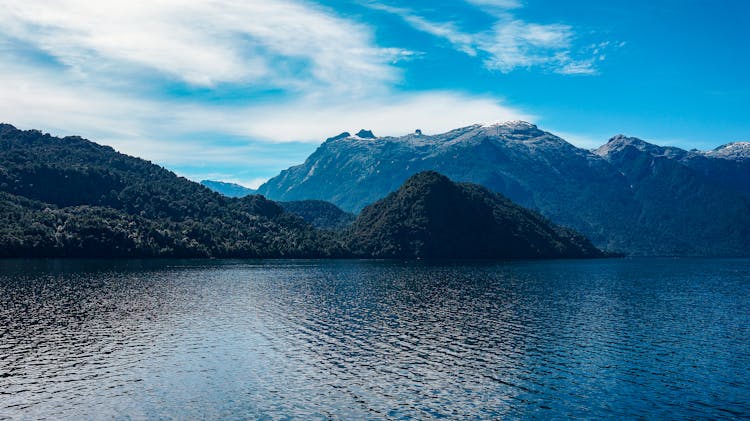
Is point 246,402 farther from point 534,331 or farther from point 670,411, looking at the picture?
point 534,331

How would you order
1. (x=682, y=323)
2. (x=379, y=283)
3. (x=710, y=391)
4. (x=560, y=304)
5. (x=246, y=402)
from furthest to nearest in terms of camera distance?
(x=379, y=283), (x=560, y=304), (x=682, y=323), (x=710, y=391), (x=246, y=402)

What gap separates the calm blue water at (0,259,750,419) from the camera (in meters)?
56.5

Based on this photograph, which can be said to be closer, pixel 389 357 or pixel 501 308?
pixel 389 357

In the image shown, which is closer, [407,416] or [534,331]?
[407,416]

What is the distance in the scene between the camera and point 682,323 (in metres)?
107

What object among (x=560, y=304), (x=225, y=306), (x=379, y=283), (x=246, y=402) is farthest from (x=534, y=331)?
(x=379, y=283)

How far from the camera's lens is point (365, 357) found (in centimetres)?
7738

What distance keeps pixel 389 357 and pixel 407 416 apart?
2463cm

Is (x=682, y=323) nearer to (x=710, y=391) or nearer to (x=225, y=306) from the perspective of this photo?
(x=710, y=391)

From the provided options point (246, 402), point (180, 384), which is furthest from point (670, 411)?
point (180, 384)

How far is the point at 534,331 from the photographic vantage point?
97875 millimetres

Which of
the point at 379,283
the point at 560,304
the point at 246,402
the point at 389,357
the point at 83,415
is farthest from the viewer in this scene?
the point at 379,283

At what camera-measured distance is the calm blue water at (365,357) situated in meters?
56.5

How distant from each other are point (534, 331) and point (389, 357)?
3329 centimetres
